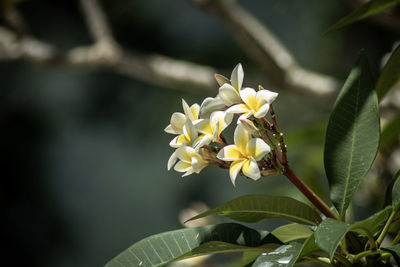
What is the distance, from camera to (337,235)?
0.32 meters

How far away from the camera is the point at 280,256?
0.36 meters

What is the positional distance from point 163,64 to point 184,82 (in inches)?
3.2

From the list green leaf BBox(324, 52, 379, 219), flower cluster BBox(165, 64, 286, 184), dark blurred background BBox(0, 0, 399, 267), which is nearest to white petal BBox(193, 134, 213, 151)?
flower cluster BBox(165, 64, 286, 184)

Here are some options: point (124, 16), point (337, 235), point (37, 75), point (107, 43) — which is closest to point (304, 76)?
point (107, 43)

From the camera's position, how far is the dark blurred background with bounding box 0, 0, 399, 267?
82.3 inches

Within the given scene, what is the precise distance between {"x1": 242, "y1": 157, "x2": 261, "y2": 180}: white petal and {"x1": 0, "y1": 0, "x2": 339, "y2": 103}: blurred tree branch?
67 cm

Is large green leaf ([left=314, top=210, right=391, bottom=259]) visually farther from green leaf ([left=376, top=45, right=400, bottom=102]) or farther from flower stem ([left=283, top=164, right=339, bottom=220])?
green leaf ([left=376, top=45, right=400, bottom=102])

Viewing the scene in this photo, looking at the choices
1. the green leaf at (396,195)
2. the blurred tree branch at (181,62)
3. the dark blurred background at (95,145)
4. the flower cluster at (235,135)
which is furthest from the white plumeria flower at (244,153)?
the dark blurred background at (95,145)

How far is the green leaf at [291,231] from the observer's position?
426mm

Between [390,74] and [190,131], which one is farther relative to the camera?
[390,74]

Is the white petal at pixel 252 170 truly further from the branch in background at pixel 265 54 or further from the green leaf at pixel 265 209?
the branch in background at pixel 265 54

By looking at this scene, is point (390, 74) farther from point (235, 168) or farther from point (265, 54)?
point (265, 54)

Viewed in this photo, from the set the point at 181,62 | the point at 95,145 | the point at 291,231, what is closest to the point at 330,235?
the point at 291,231

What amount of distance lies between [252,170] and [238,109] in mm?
54
